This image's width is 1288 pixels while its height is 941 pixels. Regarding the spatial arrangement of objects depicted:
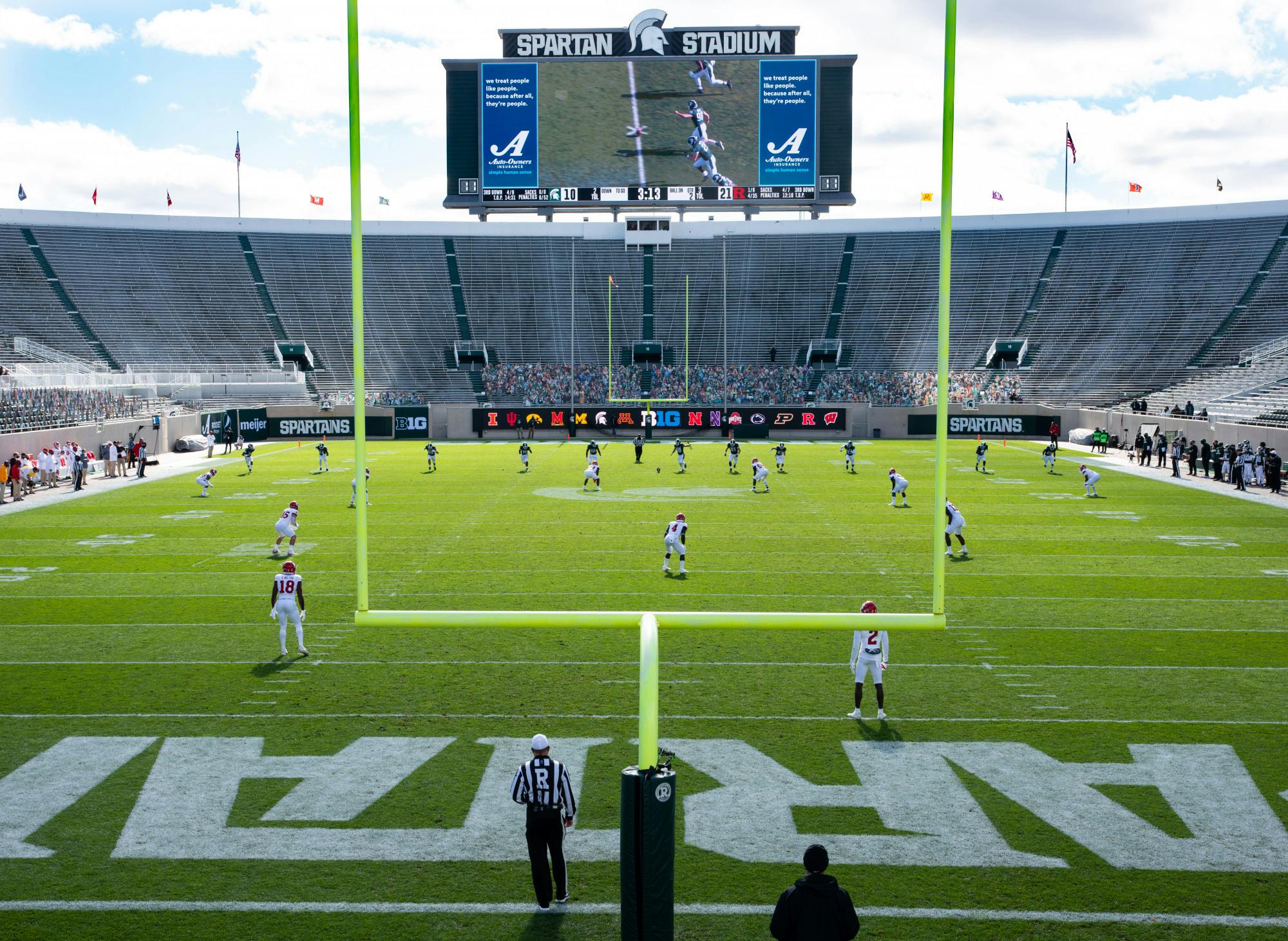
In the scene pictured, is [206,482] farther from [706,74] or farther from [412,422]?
[706,74]

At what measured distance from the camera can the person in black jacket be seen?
502 cm

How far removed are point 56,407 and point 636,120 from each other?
2352 cm

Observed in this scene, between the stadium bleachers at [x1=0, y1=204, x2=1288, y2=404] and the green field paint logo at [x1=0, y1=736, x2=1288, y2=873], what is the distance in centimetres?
4378

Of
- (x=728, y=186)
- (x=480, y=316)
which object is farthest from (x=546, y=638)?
(x=480, y=316)

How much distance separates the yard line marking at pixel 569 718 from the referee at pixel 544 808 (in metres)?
3.21

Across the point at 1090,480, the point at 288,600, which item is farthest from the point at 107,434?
the point at 1090,480

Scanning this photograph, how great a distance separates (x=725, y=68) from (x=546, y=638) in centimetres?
3411

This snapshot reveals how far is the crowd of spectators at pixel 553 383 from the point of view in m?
52.0

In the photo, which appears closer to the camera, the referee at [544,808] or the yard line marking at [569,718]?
the referee at [544,808]

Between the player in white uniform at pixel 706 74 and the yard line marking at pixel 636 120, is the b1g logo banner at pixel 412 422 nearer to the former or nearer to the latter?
the yard line marking at pixel 636 120

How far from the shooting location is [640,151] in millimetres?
43312

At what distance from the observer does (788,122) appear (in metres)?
41.8

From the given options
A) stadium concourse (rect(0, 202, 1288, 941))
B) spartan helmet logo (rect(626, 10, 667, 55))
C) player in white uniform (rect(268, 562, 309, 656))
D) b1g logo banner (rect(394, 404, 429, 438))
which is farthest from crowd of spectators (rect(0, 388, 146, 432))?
spartan helmet logo (rect(626, 10, 667, 55))

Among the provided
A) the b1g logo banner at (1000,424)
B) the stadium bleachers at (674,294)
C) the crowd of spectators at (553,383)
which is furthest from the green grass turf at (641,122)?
the b1g logo banner at (1000,424)
